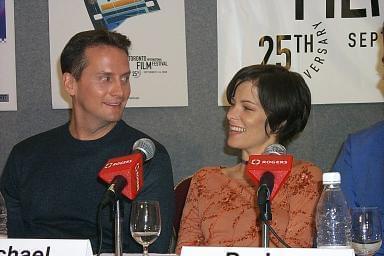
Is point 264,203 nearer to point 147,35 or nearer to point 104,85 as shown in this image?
point 104,85

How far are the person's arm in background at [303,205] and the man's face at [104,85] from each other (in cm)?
77

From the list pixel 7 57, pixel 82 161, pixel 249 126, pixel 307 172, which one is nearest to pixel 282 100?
pixel 249 126

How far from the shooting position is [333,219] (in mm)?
2062

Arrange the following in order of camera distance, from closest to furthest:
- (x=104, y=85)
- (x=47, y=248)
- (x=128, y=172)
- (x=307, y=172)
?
(x=47, y=248), (x=128, y=172), (x=307, y=172), (x=104, y=85)

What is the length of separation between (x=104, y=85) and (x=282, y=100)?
0.71 m

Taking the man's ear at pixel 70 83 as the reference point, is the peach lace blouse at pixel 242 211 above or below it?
below

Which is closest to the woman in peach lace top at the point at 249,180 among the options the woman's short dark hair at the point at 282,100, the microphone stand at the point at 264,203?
the woman's short dark hair at the point at 282,100

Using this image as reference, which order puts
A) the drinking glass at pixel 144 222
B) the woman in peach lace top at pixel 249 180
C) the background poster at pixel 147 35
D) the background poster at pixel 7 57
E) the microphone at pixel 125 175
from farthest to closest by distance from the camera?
the background poster at pixel 7 57 < the background poster at pixel 147 35 < the woman in peach lace top at pixel 249 180 < the drinking glass at pixel 144 222 < the microphone at pixel 125 175

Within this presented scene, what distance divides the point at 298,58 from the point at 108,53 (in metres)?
1.02

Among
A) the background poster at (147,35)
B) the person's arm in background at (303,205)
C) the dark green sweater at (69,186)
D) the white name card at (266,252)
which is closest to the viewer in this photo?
the white name card at (266,252)

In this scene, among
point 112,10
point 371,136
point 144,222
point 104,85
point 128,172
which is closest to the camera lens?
point 128,172

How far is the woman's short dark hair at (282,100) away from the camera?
8.80ft

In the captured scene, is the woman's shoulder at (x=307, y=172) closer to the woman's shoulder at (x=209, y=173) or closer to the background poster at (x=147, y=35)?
the woman's shoulder at (x=209, y=173)

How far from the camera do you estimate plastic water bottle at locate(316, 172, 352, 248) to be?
1.96 meters
